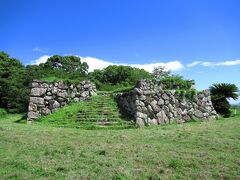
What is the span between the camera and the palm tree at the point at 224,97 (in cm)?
1728

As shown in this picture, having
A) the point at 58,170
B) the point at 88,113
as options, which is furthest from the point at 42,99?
the point at 58,170

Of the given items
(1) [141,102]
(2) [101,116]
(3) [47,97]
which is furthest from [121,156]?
(3) [47,97]

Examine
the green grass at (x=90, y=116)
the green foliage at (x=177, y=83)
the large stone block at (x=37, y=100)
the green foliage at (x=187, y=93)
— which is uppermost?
the green foliage at (x=177, y=83)

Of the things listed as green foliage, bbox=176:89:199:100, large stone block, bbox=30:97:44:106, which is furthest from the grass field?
large stone block, bbox=30:97:44:106

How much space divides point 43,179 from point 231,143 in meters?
5.35

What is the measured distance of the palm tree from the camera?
17.3 meters

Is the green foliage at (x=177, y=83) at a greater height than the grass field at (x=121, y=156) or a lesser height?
greater

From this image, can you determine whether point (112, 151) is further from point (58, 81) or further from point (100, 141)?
point (58, 81)

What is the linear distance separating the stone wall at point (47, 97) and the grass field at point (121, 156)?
622 centimetres

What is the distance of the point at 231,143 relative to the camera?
8.17 metres

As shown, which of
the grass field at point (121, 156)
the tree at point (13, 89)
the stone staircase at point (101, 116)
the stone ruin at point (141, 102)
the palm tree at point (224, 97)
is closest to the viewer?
the grass field at point (121, 156)

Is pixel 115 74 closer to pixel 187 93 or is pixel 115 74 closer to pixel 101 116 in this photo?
pixel 187 93

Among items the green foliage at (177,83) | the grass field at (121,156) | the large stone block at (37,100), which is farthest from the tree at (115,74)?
the grass field at (121,156)

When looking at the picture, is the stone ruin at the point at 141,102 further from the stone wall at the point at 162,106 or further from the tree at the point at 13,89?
the tree at the point at 13,89
